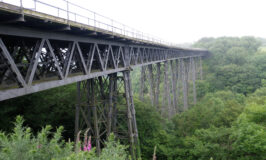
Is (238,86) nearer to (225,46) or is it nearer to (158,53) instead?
(225,46)

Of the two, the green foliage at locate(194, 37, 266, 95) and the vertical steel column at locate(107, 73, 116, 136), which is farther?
the green foliage at locate(194, 37, 266, 95)

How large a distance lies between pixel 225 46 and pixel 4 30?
5452cm

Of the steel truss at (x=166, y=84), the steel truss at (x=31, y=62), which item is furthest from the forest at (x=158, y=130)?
the steel truss at (x=166, y=84)

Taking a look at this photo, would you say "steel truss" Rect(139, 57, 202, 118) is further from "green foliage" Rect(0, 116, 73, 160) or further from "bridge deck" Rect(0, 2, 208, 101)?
"green foliage" Rect(0, 116, 73, 160)

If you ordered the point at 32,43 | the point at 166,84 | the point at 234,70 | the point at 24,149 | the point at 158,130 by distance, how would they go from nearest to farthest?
the point at 24,149 → the point at 32,43 → the point at 158,130 → the point at 166,84 → the point at 234,70

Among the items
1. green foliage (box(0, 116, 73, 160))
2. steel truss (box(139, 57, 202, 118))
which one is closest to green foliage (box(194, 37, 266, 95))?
steel truss (box(139, 57, 202, 118))

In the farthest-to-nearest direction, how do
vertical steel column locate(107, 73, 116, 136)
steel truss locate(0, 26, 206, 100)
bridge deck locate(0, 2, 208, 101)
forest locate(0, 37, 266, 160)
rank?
vertical steel column locate(107, 73, 116, 136) → forest locate(0, 37, 266, 160) → steel truss locate(0, 26, 206, 100) → bridge deck locate(0, 2, 208, 101)

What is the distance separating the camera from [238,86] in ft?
116

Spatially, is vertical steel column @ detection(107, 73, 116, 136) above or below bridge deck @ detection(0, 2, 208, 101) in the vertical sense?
below

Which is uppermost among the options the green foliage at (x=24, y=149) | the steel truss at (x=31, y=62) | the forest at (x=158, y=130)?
the steel truss at (x=31, y=62)

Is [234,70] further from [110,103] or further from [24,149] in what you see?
[24,149]

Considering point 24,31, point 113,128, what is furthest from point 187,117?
point 24,31

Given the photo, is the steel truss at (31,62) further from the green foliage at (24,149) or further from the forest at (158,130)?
the green foliage at (24,149)

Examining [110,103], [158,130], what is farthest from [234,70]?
[110,103]
